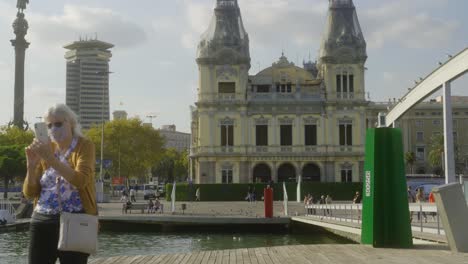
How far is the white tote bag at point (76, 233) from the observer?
208 inches

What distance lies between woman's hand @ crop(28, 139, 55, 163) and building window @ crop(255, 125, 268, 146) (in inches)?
2336

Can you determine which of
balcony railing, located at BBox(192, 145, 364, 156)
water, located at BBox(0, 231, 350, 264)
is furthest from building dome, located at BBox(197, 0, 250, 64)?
water, located at BBox(0, 231, 350, 264)

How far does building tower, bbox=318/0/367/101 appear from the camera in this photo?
6350cm

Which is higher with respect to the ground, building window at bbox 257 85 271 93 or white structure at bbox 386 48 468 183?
building window at bbox 257 85 271 93

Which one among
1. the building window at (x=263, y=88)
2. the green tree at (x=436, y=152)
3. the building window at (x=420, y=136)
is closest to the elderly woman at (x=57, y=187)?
the building window at (x=263, y=88)

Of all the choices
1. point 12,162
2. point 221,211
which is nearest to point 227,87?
point 12,162

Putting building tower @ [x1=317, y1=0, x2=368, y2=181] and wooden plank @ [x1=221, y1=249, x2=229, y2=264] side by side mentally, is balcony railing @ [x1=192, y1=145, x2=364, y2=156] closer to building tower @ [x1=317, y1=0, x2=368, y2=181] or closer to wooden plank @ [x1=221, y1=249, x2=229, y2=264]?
building tower @ [x1=317, y1=0, x2=368, y2=181]

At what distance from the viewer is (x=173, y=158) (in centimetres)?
12800

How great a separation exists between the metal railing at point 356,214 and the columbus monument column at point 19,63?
68423mm

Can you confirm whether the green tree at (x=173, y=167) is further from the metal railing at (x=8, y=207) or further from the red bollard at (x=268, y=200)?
the red bollard at (x=268, y=200)

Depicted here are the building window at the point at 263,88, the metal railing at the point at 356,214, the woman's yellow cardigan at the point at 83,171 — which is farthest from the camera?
the building window at the point at 263,88

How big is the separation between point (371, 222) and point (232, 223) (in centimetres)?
1920

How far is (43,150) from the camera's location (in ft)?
17.0

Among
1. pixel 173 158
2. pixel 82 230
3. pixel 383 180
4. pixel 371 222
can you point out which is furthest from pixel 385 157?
pixel 173 158
